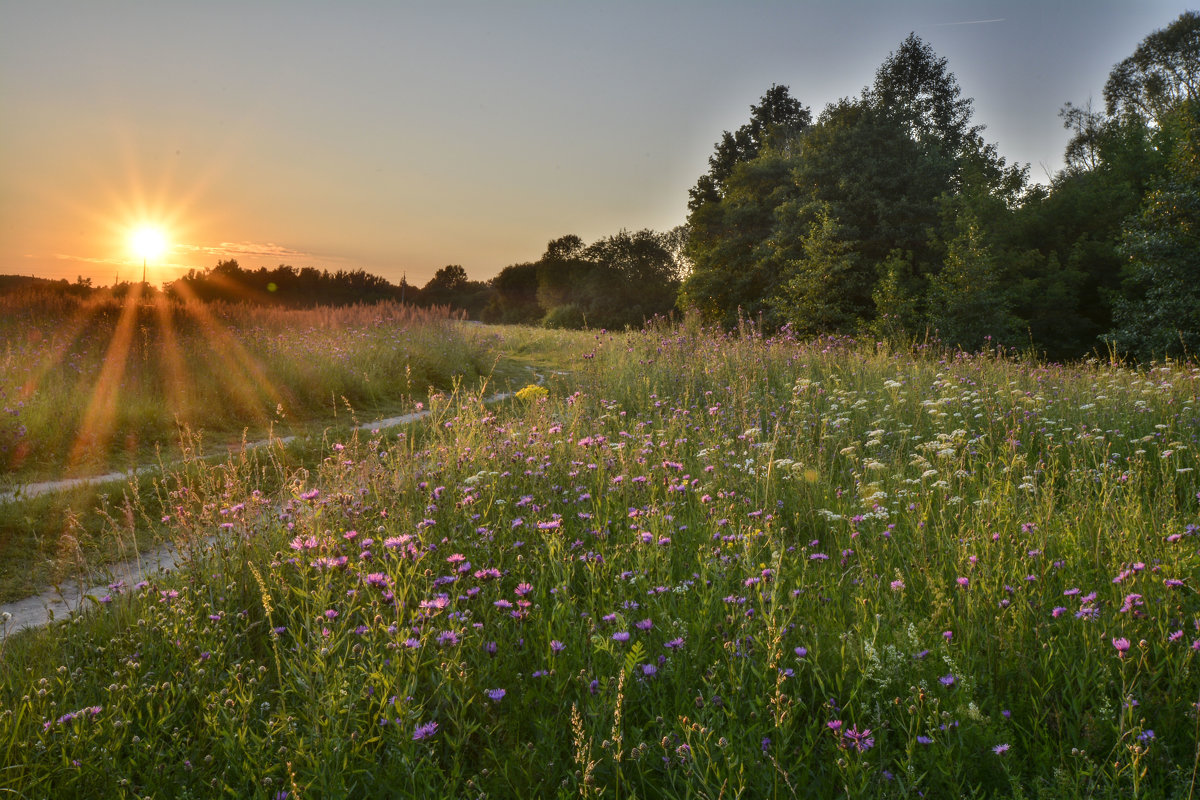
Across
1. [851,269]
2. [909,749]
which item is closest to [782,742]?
[909,749]

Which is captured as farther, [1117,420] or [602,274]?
[602,274]

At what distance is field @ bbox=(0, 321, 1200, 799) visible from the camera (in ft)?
6.84

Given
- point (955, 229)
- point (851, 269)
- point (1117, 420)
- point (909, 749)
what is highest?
point (955, 229)

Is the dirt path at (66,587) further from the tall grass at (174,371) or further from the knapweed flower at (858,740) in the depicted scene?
the knapweed flower at (858,740)

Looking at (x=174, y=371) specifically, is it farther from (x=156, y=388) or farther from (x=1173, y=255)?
(x=1173, y=255)

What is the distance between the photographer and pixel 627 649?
2578 millimetres

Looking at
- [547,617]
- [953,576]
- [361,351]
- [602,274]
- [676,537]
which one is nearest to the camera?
[547,617]

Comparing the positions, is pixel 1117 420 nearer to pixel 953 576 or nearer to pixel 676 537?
pixel 953 576

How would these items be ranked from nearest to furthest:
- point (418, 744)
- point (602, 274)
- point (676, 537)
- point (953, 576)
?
point (418, 744) → point (953, 576) → point (676, 537) → point (602, 274)

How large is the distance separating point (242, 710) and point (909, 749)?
218cm

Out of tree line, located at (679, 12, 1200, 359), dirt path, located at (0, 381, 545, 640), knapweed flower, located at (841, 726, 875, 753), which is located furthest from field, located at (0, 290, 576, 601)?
tree line, located at (679, 12, 1200, 359)

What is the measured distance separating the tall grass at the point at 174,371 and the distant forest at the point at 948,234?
2.66 meters

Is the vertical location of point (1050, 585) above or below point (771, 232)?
below

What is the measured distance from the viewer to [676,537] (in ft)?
12.3
